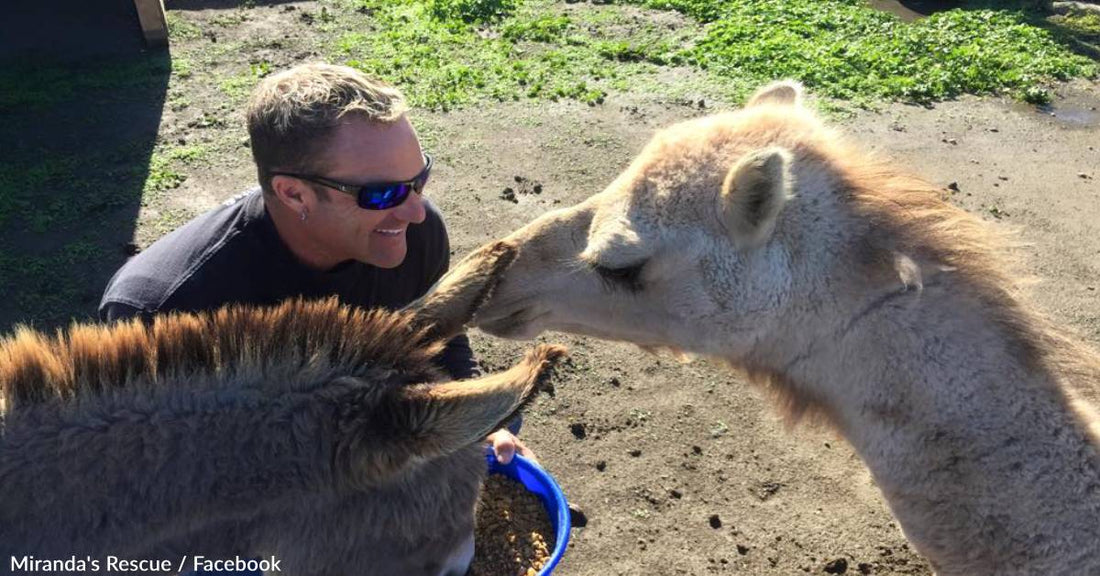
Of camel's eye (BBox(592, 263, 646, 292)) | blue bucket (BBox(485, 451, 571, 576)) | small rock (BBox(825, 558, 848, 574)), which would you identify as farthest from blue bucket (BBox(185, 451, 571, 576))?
small rock (BBox(825, 558, 848, 574))

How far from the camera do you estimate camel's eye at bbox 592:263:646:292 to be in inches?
136

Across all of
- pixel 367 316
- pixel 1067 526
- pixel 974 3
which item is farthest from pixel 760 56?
pixel 367 316

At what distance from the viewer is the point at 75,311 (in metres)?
6.04

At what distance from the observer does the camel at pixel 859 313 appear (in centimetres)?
297

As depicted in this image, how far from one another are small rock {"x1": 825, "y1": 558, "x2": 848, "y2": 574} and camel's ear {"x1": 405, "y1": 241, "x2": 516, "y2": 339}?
9.81 ft

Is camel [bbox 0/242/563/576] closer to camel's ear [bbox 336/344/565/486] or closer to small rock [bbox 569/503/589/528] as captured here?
camel's ear [bbox 336/344/565/486]

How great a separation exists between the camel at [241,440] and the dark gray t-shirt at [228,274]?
3.16 feet

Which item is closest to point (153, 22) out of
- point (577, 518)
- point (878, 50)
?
point (577, 518)

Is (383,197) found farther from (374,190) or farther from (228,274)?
(228,274)

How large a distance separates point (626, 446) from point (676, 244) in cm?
229

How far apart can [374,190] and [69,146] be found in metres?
6.47

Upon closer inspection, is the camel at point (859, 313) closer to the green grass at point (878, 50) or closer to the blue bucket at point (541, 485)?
the blue bucket at point (541, 485)

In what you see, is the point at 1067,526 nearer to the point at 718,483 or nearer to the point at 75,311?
the point at 718,483

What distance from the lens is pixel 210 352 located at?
7.18 ft
